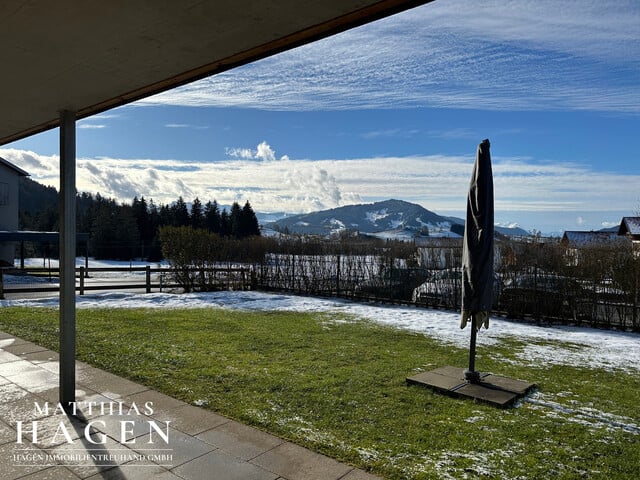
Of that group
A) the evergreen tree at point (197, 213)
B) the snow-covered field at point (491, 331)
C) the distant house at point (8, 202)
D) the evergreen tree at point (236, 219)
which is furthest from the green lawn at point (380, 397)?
the evergreen tree at point (197, 213)

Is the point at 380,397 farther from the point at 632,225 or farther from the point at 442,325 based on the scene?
the point at 632,225

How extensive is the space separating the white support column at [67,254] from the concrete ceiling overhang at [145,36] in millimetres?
513

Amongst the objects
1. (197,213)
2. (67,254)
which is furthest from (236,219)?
(67,254)

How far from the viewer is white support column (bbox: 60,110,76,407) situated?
3754 millimetres

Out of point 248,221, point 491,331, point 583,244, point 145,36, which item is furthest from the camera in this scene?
point 248,221

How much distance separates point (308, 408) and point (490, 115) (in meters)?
9.88

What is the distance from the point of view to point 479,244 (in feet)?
15.6

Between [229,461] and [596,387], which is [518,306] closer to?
[596,387]

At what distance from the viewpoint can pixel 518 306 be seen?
9.94 metres

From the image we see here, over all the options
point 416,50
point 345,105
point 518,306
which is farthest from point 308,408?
point 345,105

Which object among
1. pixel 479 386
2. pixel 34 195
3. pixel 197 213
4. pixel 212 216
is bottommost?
pixel 479 386

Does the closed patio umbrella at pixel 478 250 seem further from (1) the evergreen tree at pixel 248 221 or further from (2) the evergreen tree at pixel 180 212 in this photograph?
(2) the evergreen tree at pixel 180 212

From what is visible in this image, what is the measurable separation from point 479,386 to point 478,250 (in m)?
1.47

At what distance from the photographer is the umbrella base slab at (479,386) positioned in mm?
4238
